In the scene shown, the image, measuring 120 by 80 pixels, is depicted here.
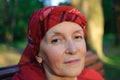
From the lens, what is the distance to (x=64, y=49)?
2301mm

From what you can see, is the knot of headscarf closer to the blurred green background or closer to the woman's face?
the woman's face

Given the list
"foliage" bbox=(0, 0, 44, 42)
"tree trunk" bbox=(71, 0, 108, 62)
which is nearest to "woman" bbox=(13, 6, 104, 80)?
"tree trunk" bbox=(71, 0, 108, 62)

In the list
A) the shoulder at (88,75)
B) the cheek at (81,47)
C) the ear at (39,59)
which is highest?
the cheek at (81,47)

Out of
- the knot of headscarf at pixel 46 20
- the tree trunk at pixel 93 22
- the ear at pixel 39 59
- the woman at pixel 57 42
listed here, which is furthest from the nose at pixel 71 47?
the tree trunk at pixel 93 22

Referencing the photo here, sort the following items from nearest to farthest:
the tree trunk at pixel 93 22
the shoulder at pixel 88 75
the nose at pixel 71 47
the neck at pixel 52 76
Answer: the nose at pixel 71 47, the neck at pixel 52 76, the shoulder at pixel 88 75, the tree trunk at pixel 93 22

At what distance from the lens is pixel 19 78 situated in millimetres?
2473

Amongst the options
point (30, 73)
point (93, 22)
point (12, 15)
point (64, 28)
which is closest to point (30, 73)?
point (30, 73)

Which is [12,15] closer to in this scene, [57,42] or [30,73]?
[30,73]

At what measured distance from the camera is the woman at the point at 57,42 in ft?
7.57

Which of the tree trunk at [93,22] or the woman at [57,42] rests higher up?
the woman at [57,42]

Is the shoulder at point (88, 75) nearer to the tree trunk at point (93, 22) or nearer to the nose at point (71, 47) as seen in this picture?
the nose at point (71, 47)

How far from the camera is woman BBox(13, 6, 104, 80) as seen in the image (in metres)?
2.31

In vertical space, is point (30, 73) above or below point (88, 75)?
above

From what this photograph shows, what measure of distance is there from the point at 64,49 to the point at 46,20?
8.6 inches
